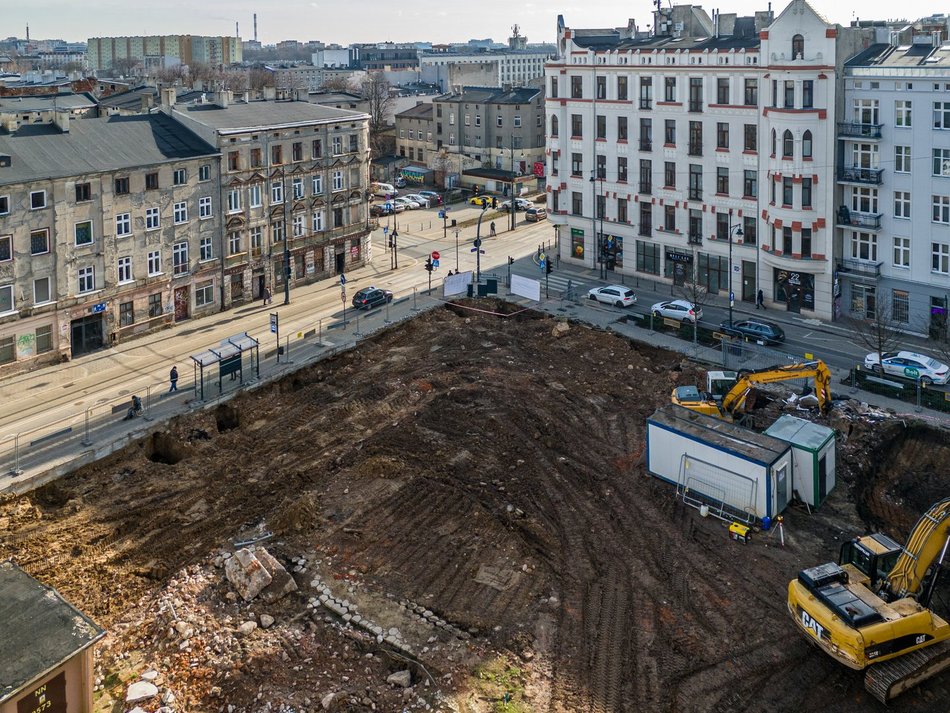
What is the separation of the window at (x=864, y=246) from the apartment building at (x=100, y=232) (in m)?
40.0

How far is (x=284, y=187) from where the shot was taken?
219 ft

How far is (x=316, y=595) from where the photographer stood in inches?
1227

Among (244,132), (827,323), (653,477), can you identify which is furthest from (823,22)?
(244,132)

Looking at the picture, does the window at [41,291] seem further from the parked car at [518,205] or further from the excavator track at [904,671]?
the parked car at [518,205]

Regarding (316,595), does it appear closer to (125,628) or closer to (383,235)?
(125,628)

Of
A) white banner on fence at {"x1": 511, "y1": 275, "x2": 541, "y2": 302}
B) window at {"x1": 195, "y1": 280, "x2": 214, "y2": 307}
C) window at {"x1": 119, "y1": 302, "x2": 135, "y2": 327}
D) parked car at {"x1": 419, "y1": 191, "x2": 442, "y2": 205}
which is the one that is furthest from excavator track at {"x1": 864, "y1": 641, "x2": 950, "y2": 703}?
parked car at {"x1": 419, "y1": 191, "x2": 442, "y2": 205}

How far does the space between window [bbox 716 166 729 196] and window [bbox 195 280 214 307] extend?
3423 cm

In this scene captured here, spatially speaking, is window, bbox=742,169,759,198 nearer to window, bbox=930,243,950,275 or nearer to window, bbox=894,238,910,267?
window, bbox=894,238,910,267

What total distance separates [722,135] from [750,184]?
3996 mm

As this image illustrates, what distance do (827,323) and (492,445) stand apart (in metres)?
27.6

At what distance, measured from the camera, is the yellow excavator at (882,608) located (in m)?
26.1

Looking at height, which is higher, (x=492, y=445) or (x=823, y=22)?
(x=823, y=22)

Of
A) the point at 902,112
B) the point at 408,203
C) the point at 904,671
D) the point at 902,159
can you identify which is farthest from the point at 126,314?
the point at 904,671

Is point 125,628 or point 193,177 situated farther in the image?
point 193,177
